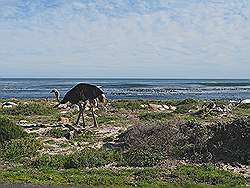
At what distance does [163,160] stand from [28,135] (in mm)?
6289

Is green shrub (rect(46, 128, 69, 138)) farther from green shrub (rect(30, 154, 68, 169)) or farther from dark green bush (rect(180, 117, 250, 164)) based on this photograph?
dark green bush (rect(180, 117, 250, 164))

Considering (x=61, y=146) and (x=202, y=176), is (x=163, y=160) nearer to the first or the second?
(x=202, y=176)

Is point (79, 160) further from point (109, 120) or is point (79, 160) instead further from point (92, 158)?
point (109, 120)

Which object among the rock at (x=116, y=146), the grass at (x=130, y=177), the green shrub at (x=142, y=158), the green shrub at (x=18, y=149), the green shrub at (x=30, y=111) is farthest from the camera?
the green shrub at (x=30, y=111)


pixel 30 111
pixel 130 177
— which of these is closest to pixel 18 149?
pixel 130 177

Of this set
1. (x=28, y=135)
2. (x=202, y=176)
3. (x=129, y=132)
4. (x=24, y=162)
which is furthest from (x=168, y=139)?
(x=28, y=135)

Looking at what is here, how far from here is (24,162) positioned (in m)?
14.2

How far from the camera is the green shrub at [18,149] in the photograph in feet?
48.2

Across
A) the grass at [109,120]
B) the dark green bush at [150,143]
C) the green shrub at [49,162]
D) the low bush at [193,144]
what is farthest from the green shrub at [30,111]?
the green shrub at [49,162]

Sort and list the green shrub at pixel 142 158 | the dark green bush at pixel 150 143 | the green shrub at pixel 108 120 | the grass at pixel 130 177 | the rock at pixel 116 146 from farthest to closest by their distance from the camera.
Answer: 1. the green shrub at pixel 108 120
2. the rock at pixel 116 146
3. the dark green bush at pixel 150 143
4. the green shrub at pixel 142 158
5. the grass at pixel 130 177

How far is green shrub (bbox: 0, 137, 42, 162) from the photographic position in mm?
14695

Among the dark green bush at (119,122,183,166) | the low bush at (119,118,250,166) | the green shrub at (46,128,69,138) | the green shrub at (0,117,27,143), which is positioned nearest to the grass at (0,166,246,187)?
the dark green bush at (119,122,183,166)

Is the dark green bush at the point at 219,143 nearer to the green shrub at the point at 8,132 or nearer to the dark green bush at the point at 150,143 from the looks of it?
the dark green bush at the point at 150,143

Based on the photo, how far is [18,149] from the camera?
15.2m
